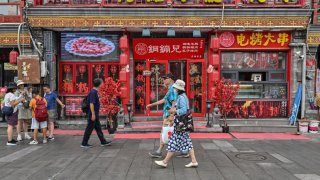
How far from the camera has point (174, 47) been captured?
44.1ft

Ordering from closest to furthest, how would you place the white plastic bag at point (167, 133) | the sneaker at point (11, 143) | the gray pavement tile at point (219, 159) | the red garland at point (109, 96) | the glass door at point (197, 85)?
the gray pavement tile at point (219, 159) < the white plastic bag at point (167, 133) < the sneaker at point (11, 143) < the red garland at point (109, 96) < the glass door at point (197, 85)

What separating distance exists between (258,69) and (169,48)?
142 inches

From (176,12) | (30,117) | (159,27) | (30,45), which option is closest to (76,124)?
(30,117)

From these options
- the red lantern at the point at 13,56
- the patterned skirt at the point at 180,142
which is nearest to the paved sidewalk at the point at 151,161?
Result: the patterned skirt at the point at 180,142

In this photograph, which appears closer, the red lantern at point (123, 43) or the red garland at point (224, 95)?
the red garland at point (224, 95)

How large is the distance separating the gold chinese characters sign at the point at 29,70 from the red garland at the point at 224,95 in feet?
21.0

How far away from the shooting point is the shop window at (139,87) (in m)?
13.6

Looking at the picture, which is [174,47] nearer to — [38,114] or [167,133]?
[38,114]

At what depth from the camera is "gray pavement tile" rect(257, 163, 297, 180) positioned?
6.43 m

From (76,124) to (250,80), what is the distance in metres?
6.98

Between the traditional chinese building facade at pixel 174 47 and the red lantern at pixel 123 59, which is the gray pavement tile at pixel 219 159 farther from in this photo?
the red lantern at pixel 123 59

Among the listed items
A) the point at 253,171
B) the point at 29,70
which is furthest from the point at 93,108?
the point at 29,70

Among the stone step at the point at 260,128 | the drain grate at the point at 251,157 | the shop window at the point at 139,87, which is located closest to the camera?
the drain grate at the point at 251,157

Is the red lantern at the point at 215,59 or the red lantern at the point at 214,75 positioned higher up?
the red lantern at the point at 215,59
